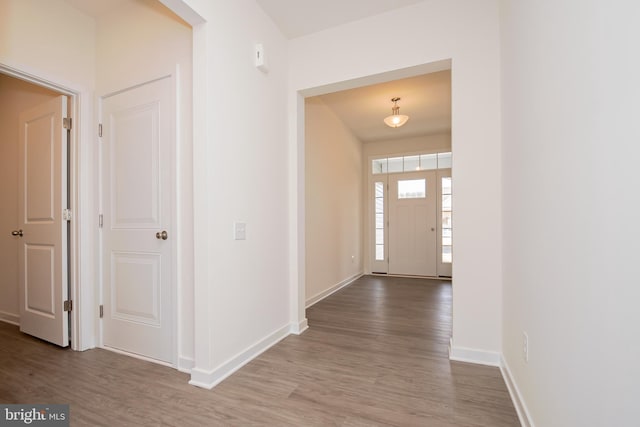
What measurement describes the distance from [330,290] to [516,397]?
9.71 ft

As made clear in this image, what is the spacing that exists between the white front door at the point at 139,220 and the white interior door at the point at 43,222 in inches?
13.2

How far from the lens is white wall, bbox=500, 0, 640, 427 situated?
72 centimetres

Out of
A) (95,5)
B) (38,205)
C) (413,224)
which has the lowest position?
(413,224)

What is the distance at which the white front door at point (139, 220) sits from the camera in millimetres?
2139

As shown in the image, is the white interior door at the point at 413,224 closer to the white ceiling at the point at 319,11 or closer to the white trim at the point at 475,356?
the white trim at the point at 475,356

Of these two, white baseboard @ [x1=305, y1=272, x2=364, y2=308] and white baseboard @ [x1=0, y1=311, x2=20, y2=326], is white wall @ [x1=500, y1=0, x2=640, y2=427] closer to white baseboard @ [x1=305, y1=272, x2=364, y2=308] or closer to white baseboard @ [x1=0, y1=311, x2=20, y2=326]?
white baseboard @ [x1=305, y1=272, x2=364, y2=308]

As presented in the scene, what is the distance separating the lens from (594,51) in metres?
0.86

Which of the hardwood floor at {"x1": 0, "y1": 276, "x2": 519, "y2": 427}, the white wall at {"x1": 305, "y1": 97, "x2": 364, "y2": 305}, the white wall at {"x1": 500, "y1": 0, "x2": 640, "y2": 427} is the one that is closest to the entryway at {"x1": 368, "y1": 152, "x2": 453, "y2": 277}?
the white wall at {"x1": 305, "y1": 97, "x2": 364, "y2": 305}

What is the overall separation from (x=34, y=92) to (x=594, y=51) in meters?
4.03

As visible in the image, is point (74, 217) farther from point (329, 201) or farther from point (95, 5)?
point (329, 201)

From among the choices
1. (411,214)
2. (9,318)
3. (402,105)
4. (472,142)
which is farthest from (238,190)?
(411,214)

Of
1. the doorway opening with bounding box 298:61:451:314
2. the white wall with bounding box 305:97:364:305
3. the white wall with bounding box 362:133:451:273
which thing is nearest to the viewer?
the doorway opening with bounding box 298:61:451:314

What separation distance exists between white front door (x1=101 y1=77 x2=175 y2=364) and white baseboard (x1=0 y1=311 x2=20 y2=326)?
138cm

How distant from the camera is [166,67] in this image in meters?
2.16
